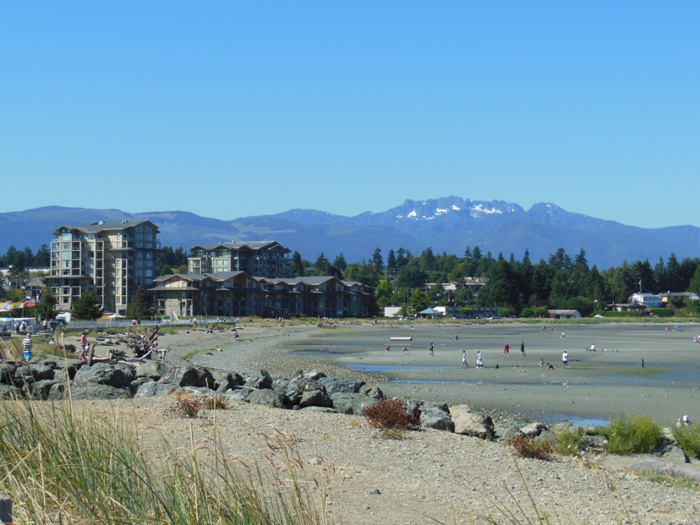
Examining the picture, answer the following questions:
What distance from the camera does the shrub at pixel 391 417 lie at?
15.2m

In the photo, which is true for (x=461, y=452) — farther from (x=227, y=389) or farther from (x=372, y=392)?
(x=227, y=389)

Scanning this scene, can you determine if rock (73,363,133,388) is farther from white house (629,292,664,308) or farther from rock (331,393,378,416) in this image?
white house (629,292,664,308)

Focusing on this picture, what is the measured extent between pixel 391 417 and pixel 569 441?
11.7 ft

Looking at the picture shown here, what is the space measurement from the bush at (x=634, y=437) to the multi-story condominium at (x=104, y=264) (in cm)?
9599

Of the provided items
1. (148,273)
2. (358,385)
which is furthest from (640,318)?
(358,385)

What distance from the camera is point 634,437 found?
1594cm

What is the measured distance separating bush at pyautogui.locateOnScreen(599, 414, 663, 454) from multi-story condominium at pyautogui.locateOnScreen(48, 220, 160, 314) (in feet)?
315

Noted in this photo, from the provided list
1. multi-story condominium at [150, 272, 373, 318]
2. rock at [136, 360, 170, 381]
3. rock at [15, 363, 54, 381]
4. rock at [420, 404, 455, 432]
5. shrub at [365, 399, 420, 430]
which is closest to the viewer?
shrub at [365, 399, 420, 430]

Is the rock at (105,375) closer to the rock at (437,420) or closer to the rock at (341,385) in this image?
the rock at (341,385)

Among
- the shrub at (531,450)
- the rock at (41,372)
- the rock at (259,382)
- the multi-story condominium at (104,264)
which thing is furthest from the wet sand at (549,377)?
the multi-story condominium at (104,264)

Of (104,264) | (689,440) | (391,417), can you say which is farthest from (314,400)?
(104,264)

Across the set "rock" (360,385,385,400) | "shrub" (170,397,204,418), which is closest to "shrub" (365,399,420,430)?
"shrub" (170,397,204,418)

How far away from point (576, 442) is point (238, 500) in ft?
40.1

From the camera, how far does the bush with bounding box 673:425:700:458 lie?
15.6 m
